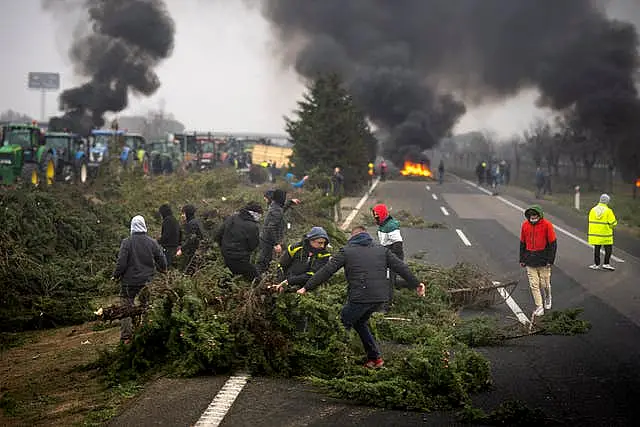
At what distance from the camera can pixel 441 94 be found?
66125 mm

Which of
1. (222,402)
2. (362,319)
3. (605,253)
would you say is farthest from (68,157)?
(222,402)

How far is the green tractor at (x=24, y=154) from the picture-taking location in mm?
30172

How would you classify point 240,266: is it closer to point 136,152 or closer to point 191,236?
point 191,236

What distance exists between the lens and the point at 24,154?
3145 cm

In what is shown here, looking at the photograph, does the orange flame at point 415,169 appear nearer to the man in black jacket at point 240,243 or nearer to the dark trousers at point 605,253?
the dark trousers at point 605,253

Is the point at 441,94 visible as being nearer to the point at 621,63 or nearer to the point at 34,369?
the point at 621,63

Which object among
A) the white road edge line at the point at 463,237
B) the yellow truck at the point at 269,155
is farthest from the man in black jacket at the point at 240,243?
the yellow truck at the point at 269,155

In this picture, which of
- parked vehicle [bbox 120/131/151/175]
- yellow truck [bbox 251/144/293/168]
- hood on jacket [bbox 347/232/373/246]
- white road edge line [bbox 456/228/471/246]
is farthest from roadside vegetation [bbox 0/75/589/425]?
yellow truck [bbox 251/144/293/168]

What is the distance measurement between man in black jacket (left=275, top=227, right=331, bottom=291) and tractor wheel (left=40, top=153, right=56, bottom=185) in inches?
917

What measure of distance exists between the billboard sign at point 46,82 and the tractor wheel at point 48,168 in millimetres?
71086

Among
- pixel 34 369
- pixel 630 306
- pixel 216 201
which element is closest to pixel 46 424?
pixel 34 369

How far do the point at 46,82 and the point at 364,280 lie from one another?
98977 mm

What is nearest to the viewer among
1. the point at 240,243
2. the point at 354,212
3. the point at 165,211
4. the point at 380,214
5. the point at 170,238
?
the point at 240,243

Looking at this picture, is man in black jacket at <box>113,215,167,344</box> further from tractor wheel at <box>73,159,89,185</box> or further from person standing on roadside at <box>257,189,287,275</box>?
tractor wheel at <box>73,159,89,185</box>
